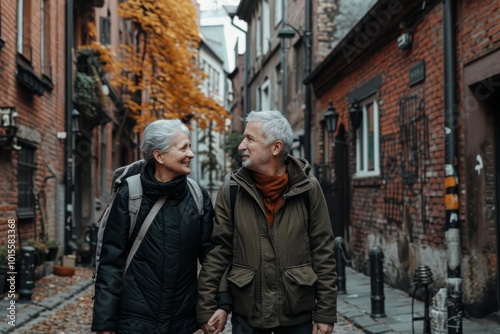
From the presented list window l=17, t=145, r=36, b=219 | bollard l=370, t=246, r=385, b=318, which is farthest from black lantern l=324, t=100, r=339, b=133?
bollard l=370, t=246, r=385, b=318

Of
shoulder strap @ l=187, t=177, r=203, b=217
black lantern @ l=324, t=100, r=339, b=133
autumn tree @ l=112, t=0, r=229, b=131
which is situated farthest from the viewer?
autumn tree @ l=112, t=0, r=229, b=131

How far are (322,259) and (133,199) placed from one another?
1050 millimetres

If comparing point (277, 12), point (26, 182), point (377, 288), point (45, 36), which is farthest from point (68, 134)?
point (277, 12)

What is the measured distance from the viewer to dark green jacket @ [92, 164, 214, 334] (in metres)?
3.59

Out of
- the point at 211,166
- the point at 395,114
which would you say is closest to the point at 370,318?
the point at 395,114

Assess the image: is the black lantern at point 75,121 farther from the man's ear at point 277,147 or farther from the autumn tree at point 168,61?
the man's ear at point 277,147

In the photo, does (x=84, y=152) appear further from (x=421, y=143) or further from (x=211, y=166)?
(x=211, y=166)

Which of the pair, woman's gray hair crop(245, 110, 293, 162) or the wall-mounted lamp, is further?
the wall-mounted lamp

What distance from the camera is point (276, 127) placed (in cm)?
371

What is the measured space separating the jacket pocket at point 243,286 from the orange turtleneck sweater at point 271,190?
29 cm

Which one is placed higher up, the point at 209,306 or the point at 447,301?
the point at 209,306

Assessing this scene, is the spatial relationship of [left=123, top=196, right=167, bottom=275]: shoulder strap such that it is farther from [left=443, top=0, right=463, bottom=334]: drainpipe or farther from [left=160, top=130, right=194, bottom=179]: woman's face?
[left=443, top=0, right=463, bottom=334]: drainpipe

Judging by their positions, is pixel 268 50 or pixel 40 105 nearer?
pixel 40 105

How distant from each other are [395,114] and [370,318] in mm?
3706
